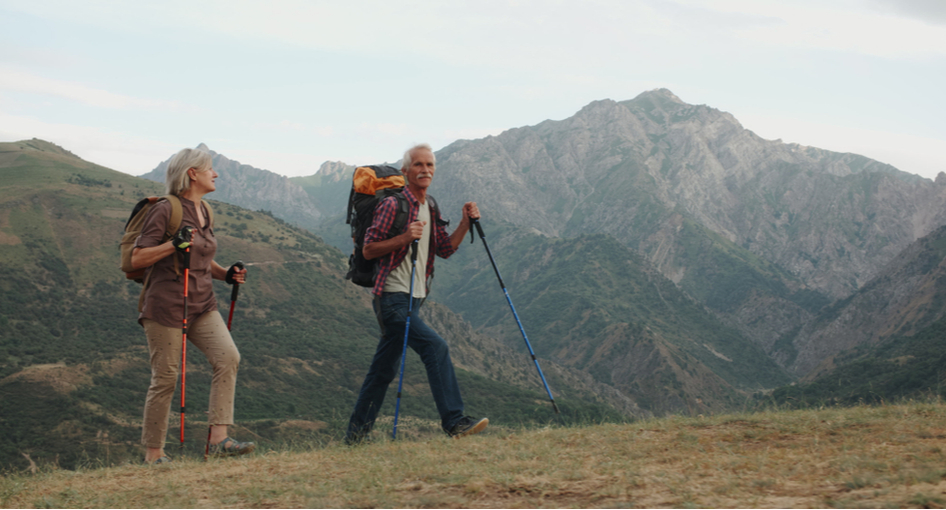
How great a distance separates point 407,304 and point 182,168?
7.80ft

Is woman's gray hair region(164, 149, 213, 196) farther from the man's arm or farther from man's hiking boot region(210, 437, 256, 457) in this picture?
the man's arm

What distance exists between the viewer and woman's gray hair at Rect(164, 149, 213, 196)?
245 inches

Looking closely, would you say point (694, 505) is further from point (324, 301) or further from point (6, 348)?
point (324, 301)

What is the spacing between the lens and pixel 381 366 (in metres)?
6.98

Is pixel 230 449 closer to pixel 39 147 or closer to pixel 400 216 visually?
pixel 400 216

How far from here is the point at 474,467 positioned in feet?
16.9

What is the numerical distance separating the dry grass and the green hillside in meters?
27.9

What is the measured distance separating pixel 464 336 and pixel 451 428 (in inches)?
3602

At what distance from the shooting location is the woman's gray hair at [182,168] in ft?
20.5

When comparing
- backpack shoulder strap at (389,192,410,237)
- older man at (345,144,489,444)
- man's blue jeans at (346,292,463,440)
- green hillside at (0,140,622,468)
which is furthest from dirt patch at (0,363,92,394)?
backpack shoulder strap at (389,192,410,237)

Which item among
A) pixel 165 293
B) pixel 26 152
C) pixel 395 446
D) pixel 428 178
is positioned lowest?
pixel 395 446

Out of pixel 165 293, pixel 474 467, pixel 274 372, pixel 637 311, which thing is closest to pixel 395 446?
pixel 474 467

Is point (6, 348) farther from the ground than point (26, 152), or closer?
closer

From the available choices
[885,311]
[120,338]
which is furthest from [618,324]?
[120,338]
